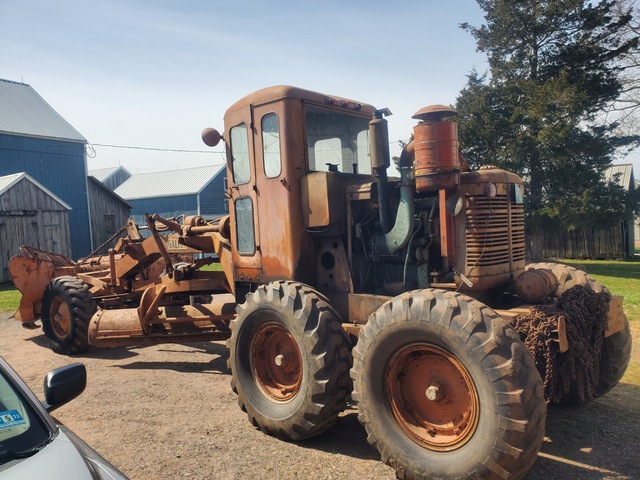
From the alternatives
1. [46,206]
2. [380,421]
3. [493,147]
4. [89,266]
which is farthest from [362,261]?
[46,206]

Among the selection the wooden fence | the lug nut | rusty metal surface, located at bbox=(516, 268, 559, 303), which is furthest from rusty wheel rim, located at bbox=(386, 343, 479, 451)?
→ the wooden fence

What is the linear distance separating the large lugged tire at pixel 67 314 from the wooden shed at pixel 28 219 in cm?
1251

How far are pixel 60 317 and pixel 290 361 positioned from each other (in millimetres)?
5332

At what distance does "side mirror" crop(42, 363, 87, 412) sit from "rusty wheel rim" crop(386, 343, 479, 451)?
2192mm

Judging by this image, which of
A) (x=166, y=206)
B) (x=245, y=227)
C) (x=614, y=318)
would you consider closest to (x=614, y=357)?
(x=614, y=318)

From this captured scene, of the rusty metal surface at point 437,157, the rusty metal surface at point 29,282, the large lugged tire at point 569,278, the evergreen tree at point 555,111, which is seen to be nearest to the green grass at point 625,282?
the evergreen tree at point 555,111

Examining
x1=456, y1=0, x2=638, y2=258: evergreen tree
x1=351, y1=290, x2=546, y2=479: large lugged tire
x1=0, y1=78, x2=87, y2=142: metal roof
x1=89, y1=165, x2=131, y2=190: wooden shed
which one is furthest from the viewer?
x1=89, y1=165, x2=131, y2=190: wooden shed

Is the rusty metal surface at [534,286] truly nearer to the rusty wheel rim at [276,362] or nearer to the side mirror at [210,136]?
the rusty wheel rim at [276,362]

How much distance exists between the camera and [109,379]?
22.7ft

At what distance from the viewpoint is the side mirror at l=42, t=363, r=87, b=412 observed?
2.92 meters

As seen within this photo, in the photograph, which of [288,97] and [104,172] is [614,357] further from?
[104,172]

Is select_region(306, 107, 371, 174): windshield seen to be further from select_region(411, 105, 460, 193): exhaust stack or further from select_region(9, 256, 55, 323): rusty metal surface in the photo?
select_region(9, 256, 55, 323): rusty metal surface

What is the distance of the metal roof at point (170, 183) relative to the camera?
33.2 m

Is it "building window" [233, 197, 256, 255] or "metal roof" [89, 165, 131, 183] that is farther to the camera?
"metal roof" [89, 165, 131, 183]
